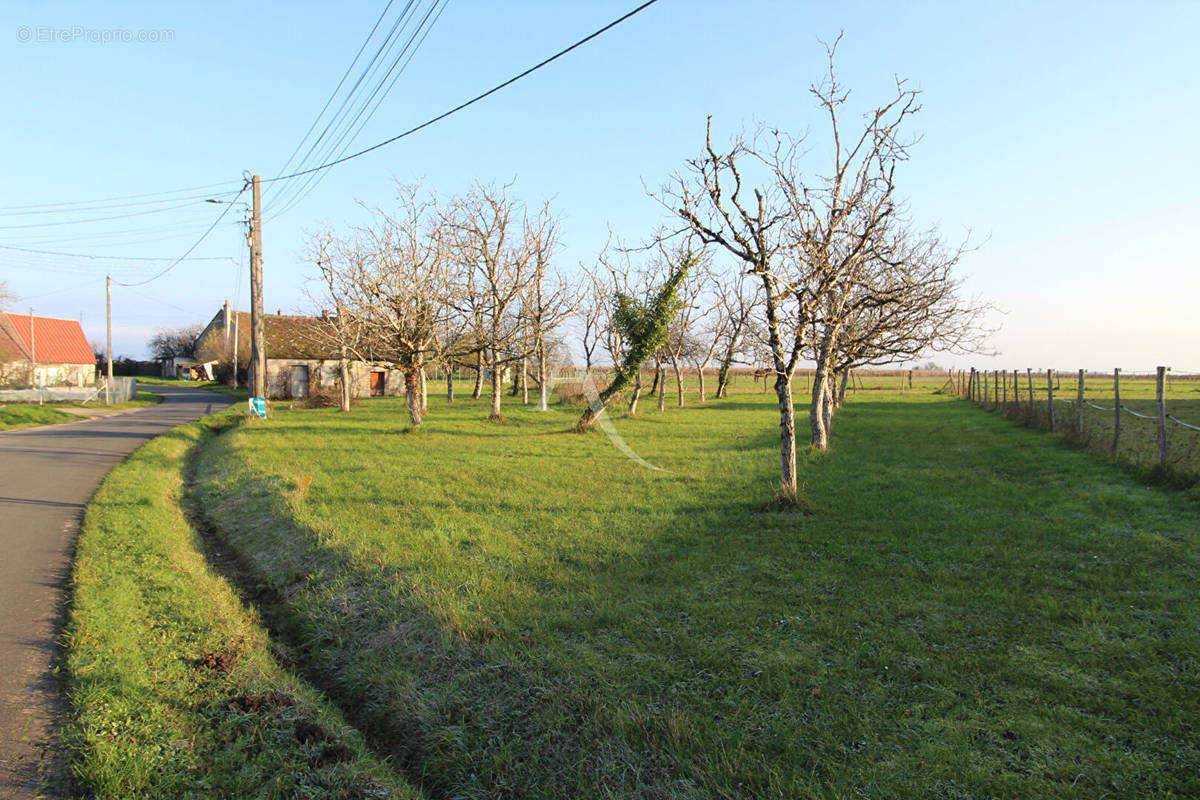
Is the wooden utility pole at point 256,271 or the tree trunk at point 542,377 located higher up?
the wooden utility pole at point 256,271

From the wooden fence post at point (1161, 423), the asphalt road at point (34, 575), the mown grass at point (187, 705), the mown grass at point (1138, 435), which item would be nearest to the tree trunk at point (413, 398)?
the asphalt road at point (34, 575)

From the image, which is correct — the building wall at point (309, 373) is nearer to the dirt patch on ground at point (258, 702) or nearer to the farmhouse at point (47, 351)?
the farmhouse at point (47, 351)

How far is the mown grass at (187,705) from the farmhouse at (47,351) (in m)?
52.1

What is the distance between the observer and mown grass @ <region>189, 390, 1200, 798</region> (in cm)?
379

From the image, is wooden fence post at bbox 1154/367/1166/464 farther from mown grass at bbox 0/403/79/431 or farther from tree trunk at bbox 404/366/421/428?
mown grass at bbox 0/403/79/431

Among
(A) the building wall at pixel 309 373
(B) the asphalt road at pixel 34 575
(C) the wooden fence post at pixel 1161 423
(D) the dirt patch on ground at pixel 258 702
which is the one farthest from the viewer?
(A) the building wall at pixel 309 373

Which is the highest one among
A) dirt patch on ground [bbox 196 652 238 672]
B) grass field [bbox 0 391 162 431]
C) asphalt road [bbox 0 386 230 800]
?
grass field [bbox 0 391 162 431]

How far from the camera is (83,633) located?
5.40m

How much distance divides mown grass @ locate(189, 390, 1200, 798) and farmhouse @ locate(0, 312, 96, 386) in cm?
4959

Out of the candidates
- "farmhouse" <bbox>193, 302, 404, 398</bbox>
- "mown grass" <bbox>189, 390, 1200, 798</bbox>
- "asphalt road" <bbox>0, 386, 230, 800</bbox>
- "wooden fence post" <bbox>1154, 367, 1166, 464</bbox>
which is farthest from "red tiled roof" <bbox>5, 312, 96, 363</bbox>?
"wooden fence post" <bbox>1154, 367, 1166, 464</bbox>

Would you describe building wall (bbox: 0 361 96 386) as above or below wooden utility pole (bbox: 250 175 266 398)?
below

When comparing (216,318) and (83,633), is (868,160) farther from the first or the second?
(216,318)

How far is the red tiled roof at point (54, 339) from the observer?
55.7 m

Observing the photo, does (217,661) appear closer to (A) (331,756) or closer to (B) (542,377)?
(A) (331,756)
